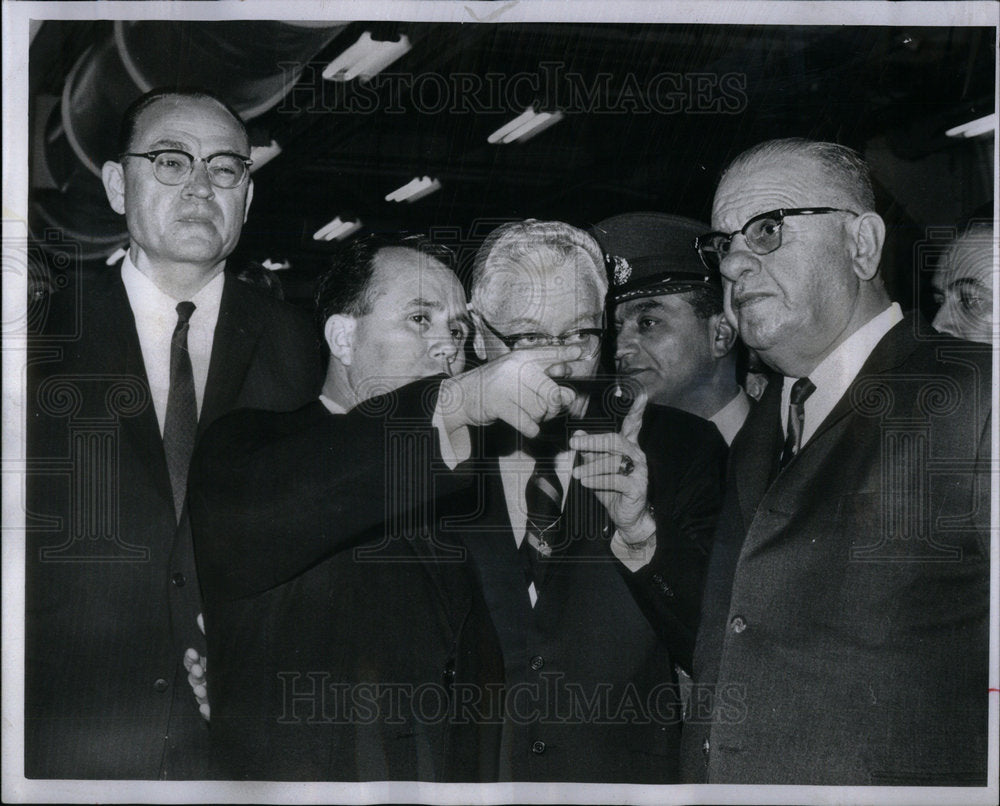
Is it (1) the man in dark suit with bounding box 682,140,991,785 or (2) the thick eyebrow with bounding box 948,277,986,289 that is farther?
(2) the thick eyebrow with bounding box 948,277,986,289

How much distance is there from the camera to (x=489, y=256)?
2.87 meters

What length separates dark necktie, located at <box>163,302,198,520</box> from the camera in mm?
2834

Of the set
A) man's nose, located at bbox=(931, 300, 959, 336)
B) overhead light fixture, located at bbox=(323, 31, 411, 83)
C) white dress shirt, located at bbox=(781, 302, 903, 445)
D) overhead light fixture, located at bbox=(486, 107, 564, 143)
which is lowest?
white dress shirt, located at bbox=(781, 302, 903, 445)

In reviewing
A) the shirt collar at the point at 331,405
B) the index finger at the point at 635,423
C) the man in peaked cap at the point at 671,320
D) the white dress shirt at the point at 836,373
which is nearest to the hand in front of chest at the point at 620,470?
the index finger at the point at 635,423

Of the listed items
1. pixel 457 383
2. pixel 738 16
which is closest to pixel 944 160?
pixel 738 16

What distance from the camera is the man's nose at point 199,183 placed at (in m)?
2.85

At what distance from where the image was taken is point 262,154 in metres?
2.87

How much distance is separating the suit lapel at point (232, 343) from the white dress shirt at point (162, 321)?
0.02 metres

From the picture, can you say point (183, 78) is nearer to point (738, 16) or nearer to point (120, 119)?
point (120, 119)

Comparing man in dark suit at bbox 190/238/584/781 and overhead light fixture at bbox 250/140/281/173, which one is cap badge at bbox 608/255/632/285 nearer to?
man in dark suit at bbox 190/238/584/781

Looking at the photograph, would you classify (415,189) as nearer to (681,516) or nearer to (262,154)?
(262,154)

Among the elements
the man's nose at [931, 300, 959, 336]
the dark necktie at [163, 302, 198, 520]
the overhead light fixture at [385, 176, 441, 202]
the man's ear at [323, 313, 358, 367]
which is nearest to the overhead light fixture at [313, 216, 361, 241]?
the overhead light fixture at [385, 176, 441, 202]

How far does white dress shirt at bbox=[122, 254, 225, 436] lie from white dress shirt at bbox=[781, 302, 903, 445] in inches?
69.0

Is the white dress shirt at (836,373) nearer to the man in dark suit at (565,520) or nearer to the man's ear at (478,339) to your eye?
the man in dark suit at (565,520)
